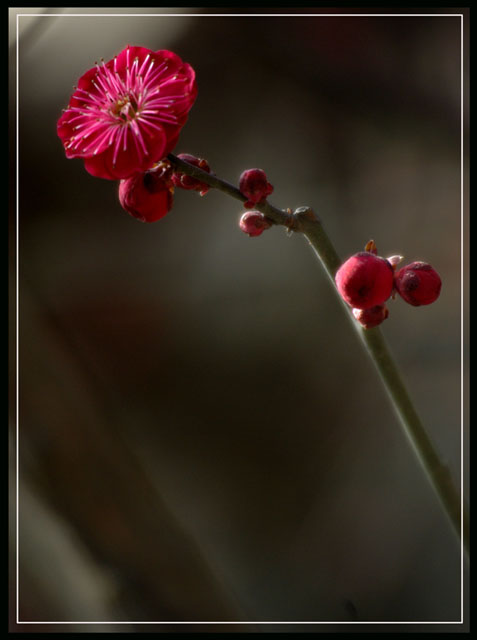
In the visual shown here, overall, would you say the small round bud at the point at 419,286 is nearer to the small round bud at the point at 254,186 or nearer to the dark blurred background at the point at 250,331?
the small round bud at the point at 254,186

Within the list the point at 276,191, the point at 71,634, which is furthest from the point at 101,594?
the point at 276,191

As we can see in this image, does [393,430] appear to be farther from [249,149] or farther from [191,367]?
[249,149]

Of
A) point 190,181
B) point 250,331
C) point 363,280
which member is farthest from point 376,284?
point 250,331

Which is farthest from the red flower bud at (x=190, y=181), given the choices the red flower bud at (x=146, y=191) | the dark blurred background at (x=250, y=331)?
the dark blurred background at (x=250, y=331)

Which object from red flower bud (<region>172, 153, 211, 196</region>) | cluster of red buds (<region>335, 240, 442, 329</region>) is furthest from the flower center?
cluster of red buds (<region>335, 240, 442, 329</region>)

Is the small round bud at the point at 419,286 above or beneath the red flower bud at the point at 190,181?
beneath

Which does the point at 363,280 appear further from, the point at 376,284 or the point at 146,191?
the point at 146,191
